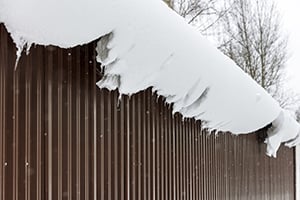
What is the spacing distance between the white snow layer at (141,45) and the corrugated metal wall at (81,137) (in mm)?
149

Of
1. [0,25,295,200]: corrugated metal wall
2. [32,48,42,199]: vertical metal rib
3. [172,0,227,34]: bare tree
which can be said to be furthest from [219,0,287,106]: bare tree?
[32,48,42,199]: vertical metal rib

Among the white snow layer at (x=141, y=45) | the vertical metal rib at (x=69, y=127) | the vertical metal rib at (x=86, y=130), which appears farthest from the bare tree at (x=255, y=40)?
the vertical metal rib at (x=69, y=127)

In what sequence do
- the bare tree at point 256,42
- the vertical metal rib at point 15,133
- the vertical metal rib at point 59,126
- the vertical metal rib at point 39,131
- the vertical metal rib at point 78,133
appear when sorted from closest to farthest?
the vertical metal rib at point 15,133 → the vertical metal rib at point 39,131 → the vertical metal rib at point 59,126 → the vertical metal rib at point 78,133 → the bare tree at point 256,42

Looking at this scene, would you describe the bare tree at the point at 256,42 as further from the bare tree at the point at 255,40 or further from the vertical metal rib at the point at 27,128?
the vertical metal rib at the point at 27,128

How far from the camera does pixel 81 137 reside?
337 cm

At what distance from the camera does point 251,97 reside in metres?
5.66

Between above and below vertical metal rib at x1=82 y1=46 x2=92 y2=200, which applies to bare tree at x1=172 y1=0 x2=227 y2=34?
above

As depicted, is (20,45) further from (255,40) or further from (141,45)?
(255,40)

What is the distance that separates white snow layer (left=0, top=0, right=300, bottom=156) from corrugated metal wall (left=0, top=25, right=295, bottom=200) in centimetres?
15

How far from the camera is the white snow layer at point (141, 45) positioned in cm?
263

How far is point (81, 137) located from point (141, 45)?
0.61m

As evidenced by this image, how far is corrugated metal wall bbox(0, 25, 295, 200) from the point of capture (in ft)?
9.18

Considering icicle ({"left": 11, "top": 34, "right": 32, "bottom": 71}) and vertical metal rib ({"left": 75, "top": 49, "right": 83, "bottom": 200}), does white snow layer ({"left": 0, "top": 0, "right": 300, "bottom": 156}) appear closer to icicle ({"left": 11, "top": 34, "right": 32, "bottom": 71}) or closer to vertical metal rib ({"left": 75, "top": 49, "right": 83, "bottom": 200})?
icicle ({"left": 11, "top": 34, "right": 32, "bottom": 71})

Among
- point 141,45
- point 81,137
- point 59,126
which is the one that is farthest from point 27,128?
point 141,45
